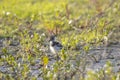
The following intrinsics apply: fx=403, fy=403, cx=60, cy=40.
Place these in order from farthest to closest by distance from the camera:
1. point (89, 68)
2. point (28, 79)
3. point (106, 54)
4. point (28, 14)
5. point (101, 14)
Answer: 1. point (28, 14)
2. point (101, 14)
3. point (106, 54)
4. point (89, 68)
5. point (28, 79)

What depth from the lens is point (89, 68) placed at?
4074 millimetres

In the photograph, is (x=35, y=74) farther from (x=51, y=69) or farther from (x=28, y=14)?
(x=28, y=14)

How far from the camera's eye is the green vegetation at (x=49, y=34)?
12.6ft

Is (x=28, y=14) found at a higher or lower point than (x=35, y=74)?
higher

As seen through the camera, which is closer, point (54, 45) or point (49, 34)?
point (54, 45)

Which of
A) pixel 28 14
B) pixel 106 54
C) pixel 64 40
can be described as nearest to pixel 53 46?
pixel 64 40

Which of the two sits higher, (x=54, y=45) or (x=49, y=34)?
(x=49, y=34)

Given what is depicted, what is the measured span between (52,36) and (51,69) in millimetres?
1420

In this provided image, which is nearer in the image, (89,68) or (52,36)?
(89,68)

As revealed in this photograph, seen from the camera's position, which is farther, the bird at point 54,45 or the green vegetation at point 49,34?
the bird at point 54,45

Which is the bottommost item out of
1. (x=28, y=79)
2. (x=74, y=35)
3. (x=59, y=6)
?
(x=28, y=79)

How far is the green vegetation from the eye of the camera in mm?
3855

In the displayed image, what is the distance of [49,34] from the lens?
17.5 feet

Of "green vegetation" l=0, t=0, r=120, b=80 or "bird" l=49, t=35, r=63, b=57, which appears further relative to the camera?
"bird" l=49, t=35, r=63, b=57
